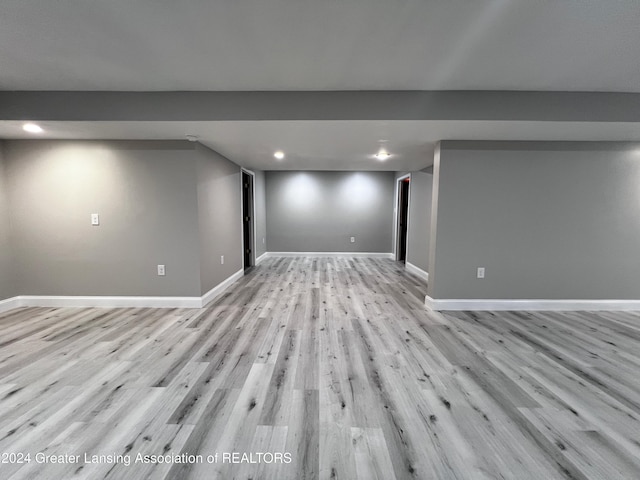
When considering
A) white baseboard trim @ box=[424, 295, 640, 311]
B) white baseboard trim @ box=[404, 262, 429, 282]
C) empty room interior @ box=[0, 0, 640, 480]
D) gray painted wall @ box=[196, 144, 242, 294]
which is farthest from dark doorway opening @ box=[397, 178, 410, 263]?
gray painted wall @ box=[196, 144, 242, 294]

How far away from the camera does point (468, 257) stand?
3143 millimetres

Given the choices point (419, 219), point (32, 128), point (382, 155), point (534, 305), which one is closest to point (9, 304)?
point (32, 128)

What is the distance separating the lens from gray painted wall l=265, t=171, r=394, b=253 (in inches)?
268

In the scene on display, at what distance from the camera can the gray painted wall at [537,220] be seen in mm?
3043

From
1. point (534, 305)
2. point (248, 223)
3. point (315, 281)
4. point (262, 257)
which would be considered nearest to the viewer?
point (534, 305)

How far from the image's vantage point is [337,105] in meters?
2.30

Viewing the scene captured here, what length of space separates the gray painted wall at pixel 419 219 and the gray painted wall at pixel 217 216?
3427 millimetres

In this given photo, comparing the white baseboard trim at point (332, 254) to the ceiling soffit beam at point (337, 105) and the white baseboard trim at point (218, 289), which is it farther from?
the ceiling soffit beam at point (337, 105)

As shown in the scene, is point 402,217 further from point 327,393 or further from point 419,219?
point 327,393

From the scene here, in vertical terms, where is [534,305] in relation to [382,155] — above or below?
below
